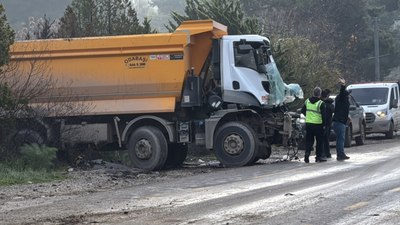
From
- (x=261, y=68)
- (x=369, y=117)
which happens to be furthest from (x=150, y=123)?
(x=369, y=117)

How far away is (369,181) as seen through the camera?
13500 mm

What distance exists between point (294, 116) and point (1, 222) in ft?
34.8

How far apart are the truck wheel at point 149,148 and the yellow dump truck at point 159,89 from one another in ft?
0.08

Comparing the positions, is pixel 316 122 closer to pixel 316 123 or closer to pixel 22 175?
pixel 316 123

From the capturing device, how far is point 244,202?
1121 cm

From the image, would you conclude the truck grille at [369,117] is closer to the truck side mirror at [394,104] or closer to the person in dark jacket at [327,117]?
the truck side mirror at [394,104]

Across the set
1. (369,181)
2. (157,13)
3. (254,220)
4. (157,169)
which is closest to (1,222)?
(254,220)

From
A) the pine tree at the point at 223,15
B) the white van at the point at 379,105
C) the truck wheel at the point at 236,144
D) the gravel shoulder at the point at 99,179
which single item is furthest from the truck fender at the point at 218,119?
the white van at the point at 379,105

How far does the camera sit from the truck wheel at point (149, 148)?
709 inches

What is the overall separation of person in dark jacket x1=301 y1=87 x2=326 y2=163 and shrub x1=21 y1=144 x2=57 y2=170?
20.1 ft

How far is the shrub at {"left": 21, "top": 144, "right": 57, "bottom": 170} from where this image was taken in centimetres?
1653

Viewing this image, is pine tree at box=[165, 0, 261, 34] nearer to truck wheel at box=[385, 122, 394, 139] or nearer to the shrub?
truck wheel at box=[385, 122, 394, 139]

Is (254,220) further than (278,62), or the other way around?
(278,62)

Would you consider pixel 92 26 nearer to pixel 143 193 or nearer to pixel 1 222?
pixel 143 193
